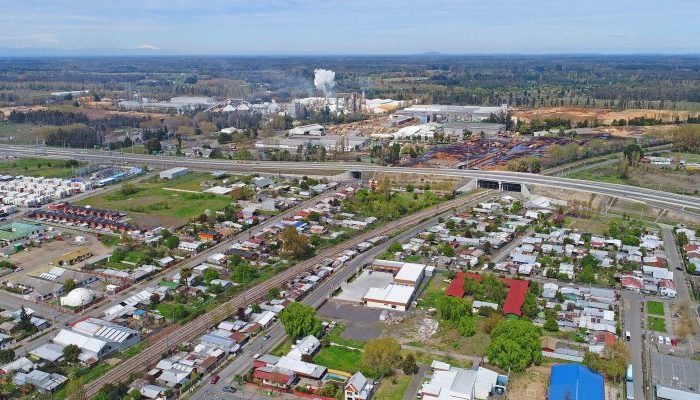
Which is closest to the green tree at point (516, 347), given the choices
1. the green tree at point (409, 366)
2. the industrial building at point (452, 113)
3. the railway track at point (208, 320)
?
the green tree at point (409, 366)

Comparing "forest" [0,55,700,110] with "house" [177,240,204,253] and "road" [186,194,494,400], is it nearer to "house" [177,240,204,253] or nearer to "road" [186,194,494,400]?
"road" [186,194,494,400]

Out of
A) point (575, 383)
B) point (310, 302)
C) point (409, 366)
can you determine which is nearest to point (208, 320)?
point (310, 302)

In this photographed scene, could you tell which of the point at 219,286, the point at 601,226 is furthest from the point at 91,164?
the point at 601,226

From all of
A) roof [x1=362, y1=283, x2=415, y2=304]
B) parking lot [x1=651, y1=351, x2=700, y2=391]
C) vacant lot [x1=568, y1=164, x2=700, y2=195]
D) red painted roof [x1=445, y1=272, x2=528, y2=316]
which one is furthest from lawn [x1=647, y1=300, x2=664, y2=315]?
vacant lot [x1=568, y1=164, x2=700, y2=195]

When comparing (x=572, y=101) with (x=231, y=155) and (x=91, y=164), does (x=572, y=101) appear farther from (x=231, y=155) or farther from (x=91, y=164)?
(x=91, y=164)

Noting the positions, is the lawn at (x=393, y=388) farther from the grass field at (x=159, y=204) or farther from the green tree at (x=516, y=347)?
the grass field at (x=159, y=204)

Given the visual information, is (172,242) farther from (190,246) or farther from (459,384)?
(459,384)
